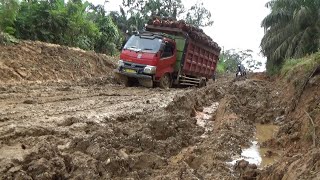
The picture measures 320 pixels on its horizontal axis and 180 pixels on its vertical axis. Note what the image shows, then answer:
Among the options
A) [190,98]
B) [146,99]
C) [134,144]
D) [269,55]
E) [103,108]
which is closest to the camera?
[134,144]

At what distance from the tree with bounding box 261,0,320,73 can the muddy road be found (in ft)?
39.5

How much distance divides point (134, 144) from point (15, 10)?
1092 centimetres

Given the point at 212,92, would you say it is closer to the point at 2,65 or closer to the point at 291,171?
the point at 2,65

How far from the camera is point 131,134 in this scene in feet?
23.7

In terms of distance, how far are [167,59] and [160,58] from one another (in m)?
0.65

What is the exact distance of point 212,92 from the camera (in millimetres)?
16781

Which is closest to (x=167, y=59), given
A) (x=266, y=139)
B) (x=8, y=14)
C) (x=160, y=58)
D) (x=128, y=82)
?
(x=160, y=58)

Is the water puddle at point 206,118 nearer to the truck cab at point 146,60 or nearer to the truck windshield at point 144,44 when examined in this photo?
the truck cab at point 146,60

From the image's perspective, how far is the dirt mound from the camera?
536 inches

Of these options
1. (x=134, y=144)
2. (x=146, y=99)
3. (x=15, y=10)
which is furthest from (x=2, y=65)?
(x=134, y=144)

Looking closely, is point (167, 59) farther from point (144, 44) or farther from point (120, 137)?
point (120, 137)

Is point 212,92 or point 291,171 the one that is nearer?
point 291,171

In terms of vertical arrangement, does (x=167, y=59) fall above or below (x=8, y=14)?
below

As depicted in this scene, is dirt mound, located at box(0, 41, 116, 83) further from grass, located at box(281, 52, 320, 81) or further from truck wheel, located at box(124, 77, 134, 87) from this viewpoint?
grass, located at box(281, 52, 320, 81)
